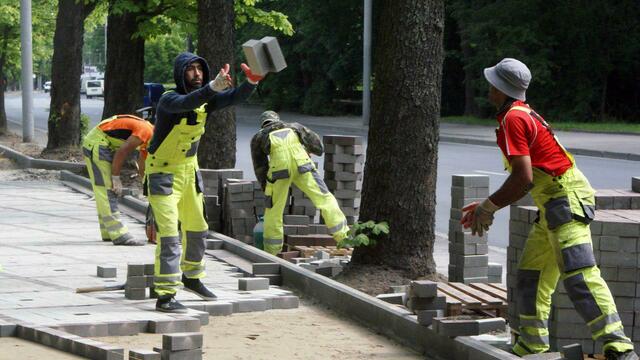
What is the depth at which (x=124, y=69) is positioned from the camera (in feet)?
70.8

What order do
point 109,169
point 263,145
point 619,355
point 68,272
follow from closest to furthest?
1. point 619,355
2. point 68,272
3. point 263,145
4. point 109,169

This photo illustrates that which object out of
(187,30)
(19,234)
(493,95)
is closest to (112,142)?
(19,234)

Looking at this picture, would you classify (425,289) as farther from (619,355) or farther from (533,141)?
(619,355)

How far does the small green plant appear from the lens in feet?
33.0

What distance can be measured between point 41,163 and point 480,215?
18063mm

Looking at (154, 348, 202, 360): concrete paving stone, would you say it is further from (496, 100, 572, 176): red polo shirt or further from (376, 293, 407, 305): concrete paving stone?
(376, 293, 407, 305): concrete paving stone

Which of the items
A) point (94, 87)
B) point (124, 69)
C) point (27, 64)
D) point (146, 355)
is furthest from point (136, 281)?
point (94, 87)

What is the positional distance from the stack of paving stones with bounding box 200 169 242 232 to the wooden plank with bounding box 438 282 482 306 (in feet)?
16.7

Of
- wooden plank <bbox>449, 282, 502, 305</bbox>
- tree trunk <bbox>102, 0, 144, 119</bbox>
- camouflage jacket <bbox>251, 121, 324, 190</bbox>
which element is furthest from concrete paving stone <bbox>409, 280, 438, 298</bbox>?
tree trunk <bbox>102, 0, 144, 119</bbox>

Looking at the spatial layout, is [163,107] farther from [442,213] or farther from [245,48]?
[442,213]

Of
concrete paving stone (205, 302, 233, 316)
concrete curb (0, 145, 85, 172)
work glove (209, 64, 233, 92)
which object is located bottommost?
concrete curb (0, 145, 85, 172)

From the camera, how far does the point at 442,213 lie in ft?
55.6

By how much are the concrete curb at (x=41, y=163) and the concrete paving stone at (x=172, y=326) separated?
14.4 m

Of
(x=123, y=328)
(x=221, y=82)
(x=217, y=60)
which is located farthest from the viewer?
(x=217, y=60)
